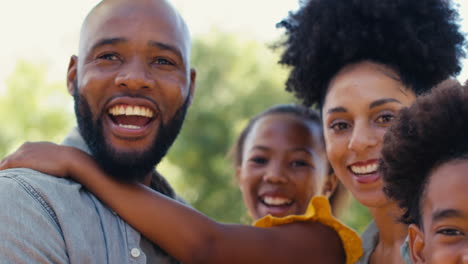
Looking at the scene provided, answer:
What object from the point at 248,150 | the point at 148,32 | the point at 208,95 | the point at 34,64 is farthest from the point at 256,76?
the point at 148,32

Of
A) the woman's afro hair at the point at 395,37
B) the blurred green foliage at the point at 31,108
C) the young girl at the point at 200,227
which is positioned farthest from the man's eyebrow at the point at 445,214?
the blurred green foliage at the point at 31,108

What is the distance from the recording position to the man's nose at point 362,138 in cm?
350

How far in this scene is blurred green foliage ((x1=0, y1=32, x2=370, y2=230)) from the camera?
1516 centimetres

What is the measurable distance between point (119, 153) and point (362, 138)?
137 cm

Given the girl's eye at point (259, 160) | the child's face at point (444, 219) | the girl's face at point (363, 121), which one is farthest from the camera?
the girl's eye at point (259, 160)

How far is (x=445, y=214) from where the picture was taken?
2.53 metres

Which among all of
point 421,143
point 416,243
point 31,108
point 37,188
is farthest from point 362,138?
point 31,108

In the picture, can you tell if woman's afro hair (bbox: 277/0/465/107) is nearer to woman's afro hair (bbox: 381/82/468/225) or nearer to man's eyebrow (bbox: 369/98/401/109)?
man's eyebrow (bbox: 369/98/401/109)

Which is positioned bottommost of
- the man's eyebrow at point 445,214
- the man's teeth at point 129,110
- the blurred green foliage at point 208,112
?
the man's eyebrow at point 445,214

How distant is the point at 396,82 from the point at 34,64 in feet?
58.7

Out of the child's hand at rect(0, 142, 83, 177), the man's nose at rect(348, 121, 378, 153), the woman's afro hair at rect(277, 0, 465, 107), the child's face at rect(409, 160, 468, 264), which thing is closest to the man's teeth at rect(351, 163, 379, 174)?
the man's nose at rect(348, 121, 378, 153)

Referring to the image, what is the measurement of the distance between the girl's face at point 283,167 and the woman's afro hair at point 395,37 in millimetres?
670

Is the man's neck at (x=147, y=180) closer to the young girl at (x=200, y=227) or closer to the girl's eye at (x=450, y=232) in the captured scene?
the young girl at (x=200, y=227)

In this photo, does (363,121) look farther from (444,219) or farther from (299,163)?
(444,219)
